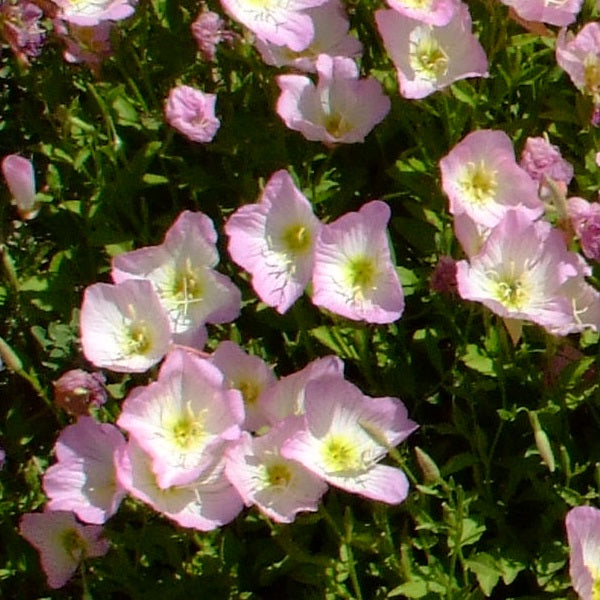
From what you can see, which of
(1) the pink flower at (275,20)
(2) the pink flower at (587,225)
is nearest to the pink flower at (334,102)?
(1) the pink flower at (275,20)

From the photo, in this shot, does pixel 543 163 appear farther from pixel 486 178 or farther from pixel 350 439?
pixel 350 439

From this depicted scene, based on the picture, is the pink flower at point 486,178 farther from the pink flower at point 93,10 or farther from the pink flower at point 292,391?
the pink flower at point 93,10

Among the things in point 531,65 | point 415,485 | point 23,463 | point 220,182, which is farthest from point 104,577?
point 531,65

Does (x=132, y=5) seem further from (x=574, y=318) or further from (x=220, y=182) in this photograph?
(x=574, y=318)

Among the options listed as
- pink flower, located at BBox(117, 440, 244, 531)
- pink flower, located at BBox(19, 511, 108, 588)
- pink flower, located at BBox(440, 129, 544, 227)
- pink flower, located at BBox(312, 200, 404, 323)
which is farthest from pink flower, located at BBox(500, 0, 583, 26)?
pink flower, located at BBox(19, 511, 108, 588)

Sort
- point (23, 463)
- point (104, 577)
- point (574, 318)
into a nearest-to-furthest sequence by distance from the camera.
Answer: point (574, 318), point (104, 577), point (23, 463)

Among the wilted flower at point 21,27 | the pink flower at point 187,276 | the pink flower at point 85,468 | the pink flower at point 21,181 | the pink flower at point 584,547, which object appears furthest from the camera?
the wilted flower at point 21,27
